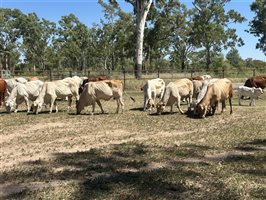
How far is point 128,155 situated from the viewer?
7926mm

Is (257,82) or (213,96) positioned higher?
(257,82)

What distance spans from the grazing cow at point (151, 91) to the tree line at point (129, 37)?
85.0 feet

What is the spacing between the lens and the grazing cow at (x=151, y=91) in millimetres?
15781

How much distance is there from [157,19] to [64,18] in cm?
2406

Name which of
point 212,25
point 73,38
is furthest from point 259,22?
point 73,38

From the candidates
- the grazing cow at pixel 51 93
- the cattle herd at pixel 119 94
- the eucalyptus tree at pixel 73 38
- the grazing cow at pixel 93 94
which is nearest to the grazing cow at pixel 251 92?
the cattle herd at pixel 119 94

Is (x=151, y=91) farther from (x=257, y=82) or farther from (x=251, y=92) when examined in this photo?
(x=257, y=82)

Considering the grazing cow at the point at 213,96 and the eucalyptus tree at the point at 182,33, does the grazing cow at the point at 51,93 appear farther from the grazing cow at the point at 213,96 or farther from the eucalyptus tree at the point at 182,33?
the eucalyptus tree at the point at 182,33

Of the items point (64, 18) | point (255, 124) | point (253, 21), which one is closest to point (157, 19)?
point (253, 21)

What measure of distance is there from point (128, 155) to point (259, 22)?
57.8 metres

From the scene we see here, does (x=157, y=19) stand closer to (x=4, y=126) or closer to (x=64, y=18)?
(x=64, y=18)

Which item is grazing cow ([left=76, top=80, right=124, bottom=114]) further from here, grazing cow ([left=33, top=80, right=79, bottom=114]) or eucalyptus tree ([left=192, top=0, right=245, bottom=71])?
eucalyptus tree ([left=192, top=0, right=245, bottom=71])

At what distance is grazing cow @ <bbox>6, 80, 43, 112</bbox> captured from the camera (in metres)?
15.5

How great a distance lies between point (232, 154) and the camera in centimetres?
795
